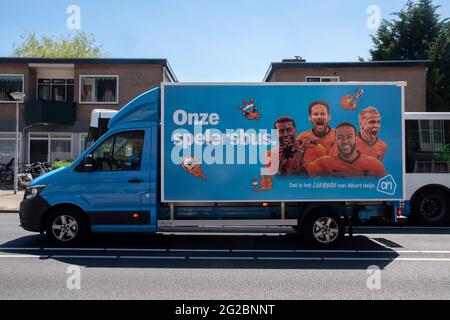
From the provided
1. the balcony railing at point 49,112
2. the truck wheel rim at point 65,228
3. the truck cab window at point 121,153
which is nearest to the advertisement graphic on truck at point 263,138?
the truck cab window at point 121,153

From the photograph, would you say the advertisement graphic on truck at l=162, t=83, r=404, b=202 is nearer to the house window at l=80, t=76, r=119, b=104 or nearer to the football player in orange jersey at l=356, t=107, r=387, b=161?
the football player in orange jersey at l=356, t=107, r=387, b=161

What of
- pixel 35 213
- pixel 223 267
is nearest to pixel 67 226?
pixel 35 213

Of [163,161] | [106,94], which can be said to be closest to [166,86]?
[163,161]

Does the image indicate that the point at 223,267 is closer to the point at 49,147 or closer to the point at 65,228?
the point at 65,228

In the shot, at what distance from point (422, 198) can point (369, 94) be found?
4578mm

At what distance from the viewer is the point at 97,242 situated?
9047mm

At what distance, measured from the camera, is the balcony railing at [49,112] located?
24.5m

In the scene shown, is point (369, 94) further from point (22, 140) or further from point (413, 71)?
point (22, 140)

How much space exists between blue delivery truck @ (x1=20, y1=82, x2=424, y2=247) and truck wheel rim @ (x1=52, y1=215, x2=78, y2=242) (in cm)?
2

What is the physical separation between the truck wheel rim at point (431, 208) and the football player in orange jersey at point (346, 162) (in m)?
4.09

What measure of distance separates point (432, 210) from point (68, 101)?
19653 mm

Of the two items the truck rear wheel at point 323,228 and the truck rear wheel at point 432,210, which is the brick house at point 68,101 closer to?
the truck rear wheel at point 432,210

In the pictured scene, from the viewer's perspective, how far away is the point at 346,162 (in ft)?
28.2

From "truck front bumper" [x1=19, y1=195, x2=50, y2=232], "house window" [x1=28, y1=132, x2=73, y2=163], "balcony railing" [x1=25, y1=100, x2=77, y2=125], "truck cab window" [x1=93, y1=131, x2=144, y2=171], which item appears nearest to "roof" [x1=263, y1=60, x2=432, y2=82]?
"balcony railing" [x1=25, y1=100, x2=77, y2=125]
